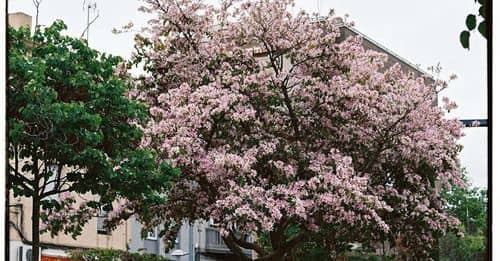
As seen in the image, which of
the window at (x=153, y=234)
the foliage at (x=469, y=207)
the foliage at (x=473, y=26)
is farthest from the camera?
the window at (x=153, y=234)

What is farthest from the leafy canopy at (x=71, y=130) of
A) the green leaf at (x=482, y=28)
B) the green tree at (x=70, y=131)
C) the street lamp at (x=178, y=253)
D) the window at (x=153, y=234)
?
the green leaf at (x=482, y=28)

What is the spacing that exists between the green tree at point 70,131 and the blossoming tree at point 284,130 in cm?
10

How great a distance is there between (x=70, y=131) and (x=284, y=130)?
2.47ft

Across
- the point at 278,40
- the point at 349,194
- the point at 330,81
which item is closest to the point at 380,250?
the point at 349,194

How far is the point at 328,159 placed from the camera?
9.43 ft

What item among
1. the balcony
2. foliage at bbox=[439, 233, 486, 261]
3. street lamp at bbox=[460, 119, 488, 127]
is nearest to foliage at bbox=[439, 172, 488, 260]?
foliage at bbox=[439, 233, 486, 261]

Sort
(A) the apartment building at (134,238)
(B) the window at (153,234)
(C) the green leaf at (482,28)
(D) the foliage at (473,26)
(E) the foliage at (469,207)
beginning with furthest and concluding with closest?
1. (B) the window at (153,234)
2. (A) the apartment building at (134,238)
3. (E) the foliage at (469,207)
4. (C) the green leaf at (482,28)
5. (D) the foliage at (473,26)

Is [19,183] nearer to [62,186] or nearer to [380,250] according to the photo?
[62,186]

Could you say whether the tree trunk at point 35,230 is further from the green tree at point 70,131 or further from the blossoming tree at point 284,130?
the blossoming tree at point 284,130

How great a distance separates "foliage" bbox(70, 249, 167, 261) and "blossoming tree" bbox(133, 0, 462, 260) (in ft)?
0.36

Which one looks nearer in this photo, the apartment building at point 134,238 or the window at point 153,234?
the apartment building at point 134,238

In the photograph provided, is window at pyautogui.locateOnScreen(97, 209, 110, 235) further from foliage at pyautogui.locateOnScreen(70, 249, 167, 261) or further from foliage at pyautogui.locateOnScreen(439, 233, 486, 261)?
foliage at pyautogui.locateOnScreen(439, 233, 486, 261)

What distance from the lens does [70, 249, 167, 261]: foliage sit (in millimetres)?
2785

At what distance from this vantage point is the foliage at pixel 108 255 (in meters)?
2.79
